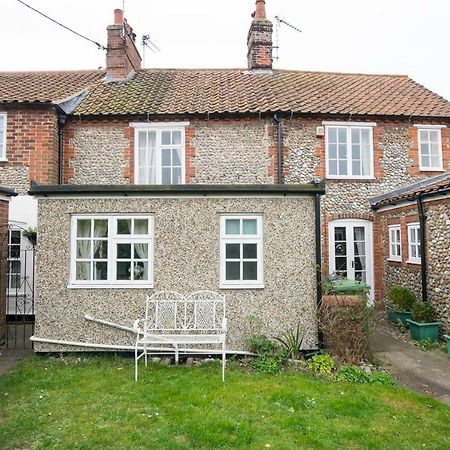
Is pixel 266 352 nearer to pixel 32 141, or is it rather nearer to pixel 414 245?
pixel 414 245

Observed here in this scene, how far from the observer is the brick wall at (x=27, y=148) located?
1087cm

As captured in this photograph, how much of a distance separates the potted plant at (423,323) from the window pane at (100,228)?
6.98 m

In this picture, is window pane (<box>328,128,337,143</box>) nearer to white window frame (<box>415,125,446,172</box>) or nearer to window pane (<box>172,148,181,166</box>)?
white window frame (<box>415,125,446,172</box>)

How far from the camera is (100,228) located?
23.0 feet

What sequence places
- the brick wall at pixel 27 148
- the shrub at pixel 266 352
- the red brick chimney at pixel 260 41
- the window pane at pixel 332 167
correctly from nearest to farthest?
the shrub at pixel 266 352
the brick wall at pixel 27 148
the window pane at pixel 332 167
the red brick chimney at pixel 260 41

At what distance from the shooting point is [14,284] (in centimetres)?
1074

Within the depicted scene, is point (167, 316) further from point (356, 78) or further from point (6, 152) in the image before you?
point (356, 78)

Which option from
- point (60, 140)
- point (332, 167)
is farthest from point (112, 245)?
point (332, 167)

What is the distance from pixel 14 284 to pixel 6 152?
3.86 m

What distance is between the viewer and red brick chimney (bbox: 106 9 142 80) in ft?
47.0

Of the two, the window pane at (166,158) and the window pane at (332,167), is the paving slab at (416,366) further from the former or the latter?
the window pane at (166,158)

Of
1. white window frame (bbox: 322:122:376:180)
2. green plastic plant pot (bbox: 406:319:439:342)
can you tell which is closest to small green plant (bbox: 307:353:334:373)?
green plastic plant pot (bbox: 406:319:439:342)

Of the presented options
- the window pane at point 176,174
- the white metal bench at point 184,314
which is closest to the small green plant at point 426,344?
the white metal bench at point 184,314

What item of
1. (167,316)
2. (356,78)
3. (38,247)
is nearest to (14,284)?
(38,247)
